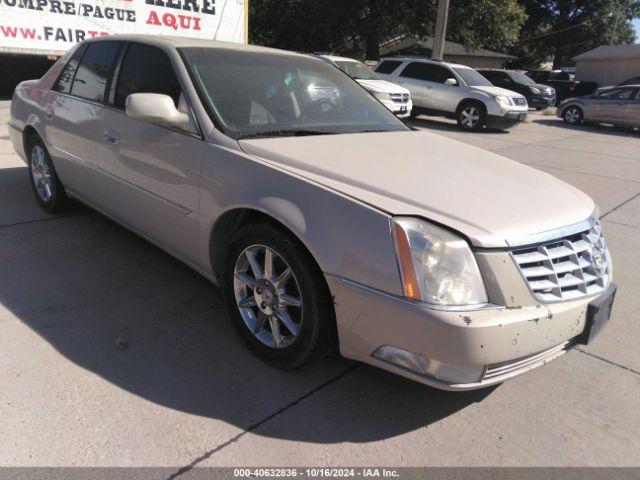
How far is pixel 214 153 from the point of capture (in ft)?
9.52

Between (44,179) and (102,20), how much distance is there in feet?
31.7

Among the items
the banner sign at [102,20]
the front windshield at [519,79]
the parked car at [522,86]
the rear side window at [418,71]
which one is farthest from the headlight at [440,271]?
the front windshield at [519,79]

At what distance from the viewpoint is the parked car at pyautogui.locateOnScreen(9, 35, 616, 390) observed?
216cm

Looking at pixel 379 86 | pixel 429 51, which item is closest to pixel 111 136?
pixel 379 86

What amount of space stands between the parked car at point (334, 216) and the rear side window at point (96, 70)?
2 centimetres

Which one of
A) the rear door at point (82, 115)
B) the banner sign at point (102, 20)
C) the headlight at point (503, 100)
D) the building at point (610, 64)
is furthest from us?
the building at point (610, 64)

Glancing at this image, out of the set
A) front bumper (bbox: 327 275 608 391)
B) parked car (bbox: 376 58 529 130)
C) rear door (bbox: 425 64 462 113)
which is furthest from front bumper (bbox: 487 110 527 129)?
front bumper (bbox: 327 275 608 391)

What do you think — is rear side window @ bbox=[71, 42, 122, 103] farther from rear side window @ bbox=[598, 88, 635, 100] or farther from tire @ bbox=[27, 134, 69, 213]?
rear side window @ bbox=[598, 88, 635, 100]

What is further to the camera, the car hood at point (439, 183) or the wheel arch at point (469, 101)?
the wheel arch at point (469, 101)

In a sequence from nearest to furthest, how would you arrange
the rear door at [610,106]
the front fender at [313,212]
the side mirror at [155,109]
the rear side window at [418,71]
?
the front fender at [313,212] → the side mirror at [155,109] → the rear side window at [418,71] → the rear door at [610,106]

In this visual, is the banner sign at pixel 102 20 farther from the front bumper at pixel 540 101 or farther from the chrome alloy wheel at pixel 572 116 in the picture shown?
the front bumper at pixel 540 101

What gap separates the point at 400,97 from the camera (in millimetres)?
13148

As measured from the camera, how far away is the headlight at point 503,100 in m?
13.7

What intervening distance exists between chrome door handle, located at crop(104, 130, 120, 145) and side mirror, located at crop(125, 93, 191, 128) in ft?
2.08
